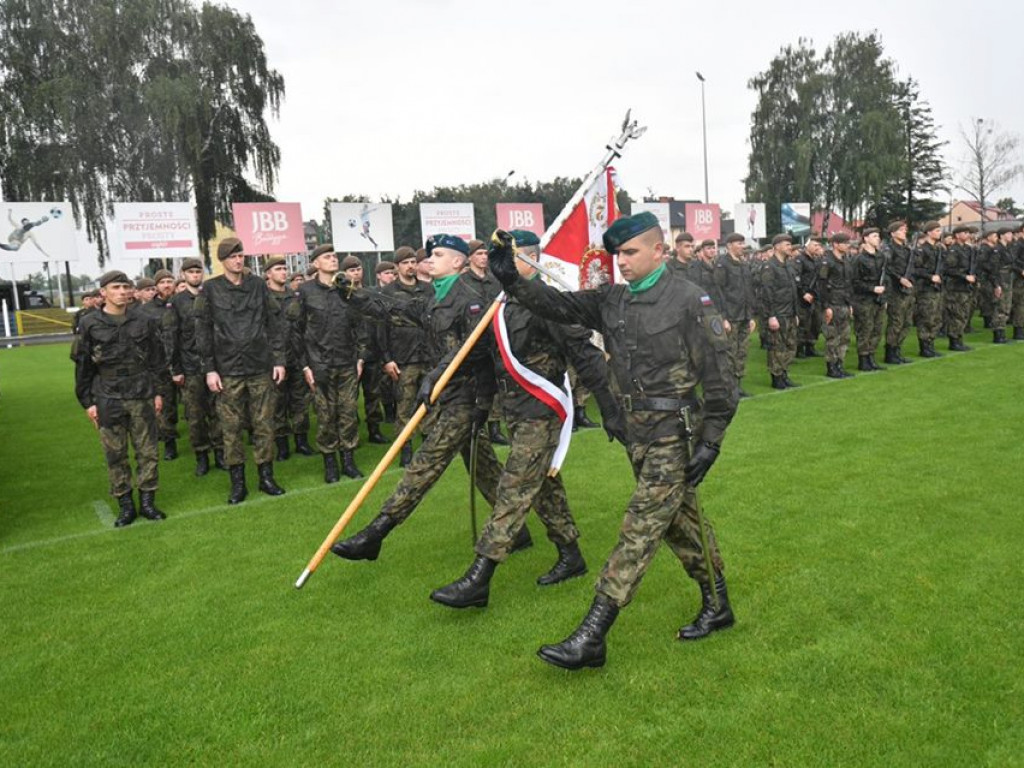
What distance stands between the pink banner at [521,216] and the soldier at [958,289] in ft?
36.6

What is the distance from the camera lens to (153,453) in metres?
6.74

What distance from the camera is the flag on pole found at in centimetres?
533

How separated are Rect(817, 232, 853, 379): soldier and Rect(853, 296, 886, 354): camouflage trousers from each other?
367 mm

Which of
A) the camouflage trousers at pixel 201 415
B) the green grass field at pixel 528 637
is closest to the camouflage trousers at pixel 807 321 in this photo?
the green grass field at pixel 528 637

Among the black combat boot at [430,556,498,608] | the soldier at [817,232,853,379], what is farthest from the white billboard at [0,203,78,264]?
the black combat boot at [430,556,498,608]

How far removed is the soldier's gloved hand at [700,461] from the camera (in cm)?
357

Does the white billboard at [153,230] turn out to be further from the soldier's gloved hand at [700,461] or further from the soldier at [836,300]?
the soldier's gloved hand at [700,461]

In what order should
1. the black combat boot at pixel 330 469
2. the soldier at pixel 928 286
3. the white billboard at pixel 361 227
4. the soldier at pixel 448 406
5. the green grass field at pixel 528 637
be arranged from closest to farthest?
the green grass field at pixel 528 637 < the soldier at pixel 448 406 < the black combat boot at pixel 330 469 < the soldier at pixel 928 286 < the white billboard at pixel 361 227

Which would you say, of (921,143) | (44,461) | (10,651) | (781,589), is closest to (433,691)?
(781,589)

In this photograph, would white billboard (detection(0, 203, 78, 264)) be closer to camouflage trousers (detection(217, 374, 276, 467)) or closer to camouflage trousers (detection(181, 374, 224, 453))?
camouflage trousers (detection(181, 374, 224, 453))

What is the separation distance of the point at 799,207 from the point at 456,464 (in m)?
31.4

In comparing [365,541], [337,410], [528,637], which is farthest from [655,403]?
[337,410]

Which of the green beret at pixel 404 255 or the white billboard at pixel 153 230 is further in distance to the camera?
the white billboard at pixel 153 230

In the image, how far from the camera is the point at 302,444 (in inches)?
368
